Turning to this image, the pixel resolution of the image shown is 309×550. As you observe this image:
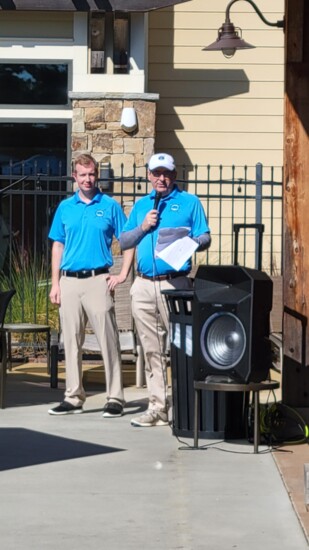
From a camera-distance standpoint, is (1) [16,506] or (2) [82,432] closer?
(1) [16,506]

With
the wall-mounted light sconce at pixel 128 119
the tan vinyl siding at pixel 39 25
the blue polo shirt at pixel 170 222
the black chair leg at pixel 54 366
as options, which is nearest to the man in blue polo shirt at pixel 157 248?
the blue polo shirt at pixel 170 222

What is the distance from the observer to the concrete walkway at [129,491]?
630cm

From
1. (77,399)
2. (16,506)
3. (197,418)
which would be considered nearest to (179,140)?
(77,399)

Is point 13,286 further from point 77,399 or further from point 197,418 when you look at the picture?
point 197,418

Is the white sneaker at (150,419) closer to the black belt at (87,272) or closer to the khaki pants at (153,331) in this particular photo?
the khaki pants at (153,331)

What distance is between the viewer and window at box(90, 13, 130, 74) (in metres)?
15.2

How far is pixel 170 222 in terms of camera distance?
935 centimetres

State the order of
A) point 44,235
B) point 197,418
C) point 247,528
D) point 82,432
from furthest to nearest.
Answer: point 44,235
point 82,432
point 197,418
point 247,528

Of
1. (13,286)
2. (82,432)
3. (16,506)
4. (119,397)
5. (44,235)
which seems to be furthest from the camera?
(44,235)

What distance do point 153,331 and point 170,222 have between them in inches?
31.3

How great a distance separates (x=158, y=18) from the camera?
1634cm

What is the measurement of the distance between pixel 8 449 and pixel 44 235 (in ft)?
23.0

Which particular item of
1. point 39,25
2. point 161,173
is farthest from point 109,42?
point 161,173

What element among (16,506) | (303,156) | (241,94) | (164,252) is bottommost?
(16,506)
